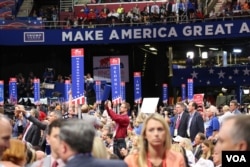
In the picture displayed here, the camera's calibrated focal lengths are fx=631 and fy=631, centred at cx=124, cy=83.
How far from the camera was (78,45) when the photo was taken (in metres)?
31.8

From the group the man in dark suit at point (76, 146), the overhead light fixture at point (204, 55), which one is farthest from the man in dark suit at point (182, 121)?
the overhead light fixture at point (204, 55)

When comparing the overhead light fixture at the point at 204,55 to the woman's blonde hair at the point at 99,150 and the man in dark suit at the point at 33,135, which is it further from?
the woman's blonde hair at the point at 99,150

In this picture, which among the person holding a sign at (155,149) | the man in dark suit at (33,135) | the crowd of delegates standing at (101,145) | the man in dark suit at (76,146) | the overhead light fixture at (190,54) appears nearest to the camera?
the crowd of delegates standing at (101,145)

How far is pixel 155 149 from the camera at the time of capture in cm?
457

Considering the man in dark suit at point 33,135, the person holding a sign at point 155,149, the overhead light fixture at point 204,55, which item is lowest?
the man in dark suit at point 33,135

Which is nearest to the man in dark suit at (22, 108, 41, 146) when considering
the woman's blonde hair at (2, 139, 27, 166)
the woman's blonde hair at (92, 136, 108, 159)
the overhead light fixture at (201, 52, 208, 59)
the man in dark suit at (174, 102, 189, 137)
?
the man in dark suit at (174, 102, 189, 137)

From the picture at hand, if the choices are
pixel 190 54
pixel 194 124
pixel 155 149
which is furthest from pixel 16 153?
pixel 190 54

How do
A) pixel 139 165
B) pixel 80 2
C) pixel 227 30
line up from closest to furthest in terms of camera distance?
pixel 139 165 < pixel 227 30 < pixel 80 2

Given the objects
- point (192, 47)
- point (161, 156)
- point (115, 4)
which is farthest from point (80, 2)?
point (161, 156)

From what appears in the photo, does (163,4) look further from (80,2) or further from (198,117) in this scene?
(198,117)

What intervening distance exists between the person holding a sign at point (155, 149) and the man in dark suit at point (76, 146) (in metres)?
1.31

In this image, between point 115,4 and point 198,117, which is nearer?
point 198,117

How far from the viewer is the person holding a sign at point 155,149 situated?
454cm

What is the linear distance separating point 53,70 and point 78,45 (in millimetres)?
2418
